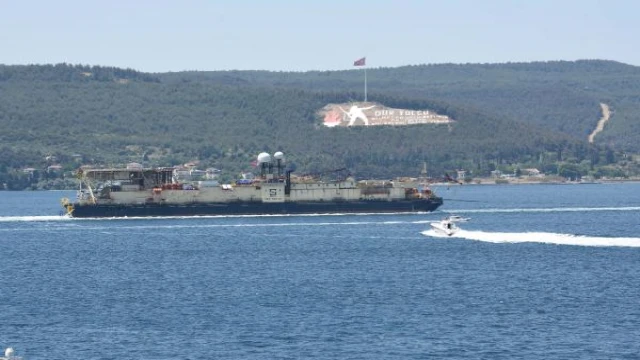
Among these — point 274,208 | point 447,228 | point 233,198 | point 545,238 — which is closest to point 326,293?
point 545,238

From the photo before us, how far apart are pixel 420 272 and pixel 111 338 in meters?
29.8

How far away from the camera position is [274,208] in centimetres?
15600

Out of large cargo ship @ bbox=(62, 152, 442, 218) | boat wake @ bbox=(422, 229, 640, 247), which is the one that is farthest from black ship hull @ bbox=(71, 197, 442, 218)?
boat wake @ bbox=(422, 229, 640, 247)

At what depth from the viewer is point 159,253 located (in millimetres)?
109812

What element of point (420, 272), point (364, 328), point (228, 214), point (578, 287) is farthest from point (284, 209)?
point (364, 328)

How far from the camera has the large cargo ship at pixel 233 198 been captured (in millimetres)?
154625

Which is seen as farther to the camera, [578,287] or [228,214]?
[228,214]

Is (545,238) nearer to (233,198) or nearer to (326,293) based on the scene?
(326,293)

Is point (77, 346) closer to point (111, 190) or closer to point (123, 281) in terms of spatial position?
point (123, 281)

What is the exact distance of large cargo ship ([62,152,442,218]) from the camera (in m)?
155

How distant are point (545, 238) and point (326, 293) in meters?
37.8

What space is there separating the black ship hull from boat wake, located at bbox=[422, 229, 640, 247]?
34.8 metres

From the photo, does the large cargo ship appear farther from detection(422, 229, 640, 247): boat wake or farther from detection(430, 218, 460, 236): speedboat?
detection(422, 229, 640, 247): boat wake

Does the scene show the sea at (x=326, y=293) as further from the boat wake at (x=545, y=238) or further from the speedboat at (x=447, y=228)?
the speedboat at (x=447, y=228)
